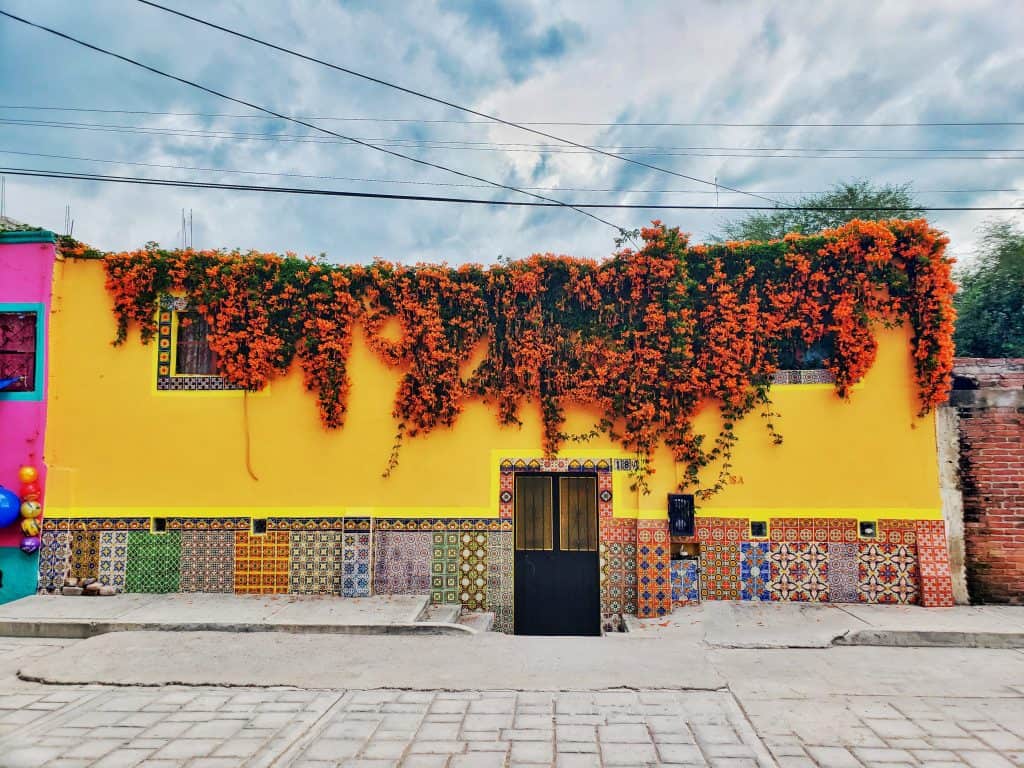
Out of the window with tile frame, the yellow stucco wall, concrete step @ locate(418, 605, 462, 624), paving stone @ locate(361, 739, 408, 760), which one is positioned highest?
the window with tile frame

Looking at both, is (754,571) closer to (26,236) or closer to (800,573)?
(800,573)

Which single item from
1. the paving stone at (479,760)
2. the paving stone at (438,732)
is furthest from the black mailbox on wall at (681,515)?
the paving stone at (479,760)

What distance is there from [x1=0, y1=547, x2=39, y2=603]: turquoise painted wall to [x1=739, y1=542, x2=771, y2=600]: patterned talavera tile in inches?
362

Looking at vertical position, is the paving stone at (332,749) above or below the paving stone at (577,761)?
above

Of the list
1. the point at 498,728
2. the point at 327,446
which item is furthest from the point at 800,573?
the point at 327,446

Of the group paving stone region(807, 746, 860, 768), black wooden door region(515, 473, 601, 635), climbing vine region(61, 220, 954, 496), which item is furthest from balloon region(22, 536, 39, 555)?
paving stone region(807, 746, 860, 768)

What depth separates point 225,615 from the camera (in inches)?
302

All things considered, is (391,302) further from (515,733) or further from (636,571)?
(515,733)

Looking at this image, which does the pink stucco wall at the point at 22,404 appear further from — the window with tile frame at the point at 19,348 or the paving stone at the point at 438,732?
the paving stone at the point at 438,732

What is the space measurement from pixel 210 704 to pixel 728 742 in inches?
155

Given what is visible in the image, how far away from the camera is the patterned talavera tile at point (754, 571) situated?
27.4 ft

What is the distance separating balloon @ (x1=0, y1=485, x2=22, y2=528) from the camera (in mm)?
8461

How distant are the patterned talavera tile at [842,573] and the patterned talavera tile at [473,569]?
4362mm

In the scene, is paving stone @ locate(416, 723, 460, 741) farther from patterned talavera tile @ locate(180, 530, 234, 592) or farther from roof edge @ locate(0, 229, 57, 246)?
roof edge @ locate(0, 229, 57, 246)
